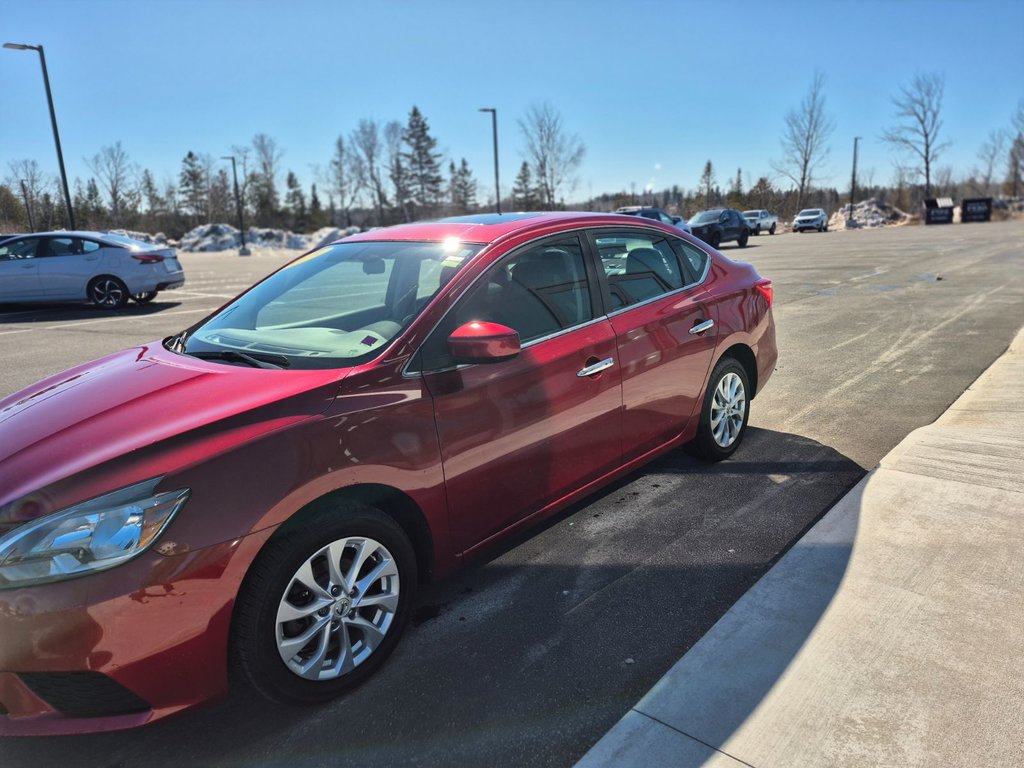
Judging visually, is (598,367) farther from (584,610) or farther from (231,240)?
(231,240)

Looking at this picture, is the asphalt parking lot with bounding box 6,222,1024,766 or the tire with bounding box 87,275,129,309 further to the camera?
the tire with bounding box 87,275,129,309

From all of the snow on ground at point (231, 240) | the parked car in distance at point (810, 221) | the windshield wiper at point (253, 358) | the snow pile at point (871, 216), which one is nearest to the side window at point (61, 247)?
the windshield wiper at point (253, 358)

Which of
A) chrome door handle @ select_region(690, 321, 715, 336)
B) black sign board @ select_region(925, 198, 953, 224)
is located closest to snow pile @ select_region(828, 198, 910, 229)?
black sign board @ select_region(925, 198, 953, 224)

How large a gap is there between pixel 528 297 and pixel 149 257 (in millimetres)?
13380

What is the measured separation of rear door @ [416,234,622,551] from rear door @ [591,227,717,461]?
0.13 meters

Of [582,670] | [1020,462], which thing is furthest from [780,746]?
[1020,462]

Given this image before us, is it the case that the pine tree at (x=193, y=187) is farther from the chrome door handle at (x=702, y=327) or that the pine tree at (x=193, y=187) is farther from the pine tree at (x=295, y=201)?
the chrome door handle at (x=702, y=327)

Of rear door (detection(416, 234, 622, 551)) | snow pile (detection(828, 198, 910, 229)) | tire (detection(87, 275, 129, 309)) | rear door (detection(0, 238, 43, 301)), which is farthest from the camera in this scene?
snow pile (detection(828, 198, 910, 229))

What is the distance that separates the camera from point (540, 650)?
272 centimetres

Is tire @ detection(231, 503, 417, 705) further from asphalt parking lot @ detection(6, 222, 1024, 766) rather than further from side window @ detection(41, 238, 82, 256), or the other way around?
side window @ detection(41, 238, 82, 256)

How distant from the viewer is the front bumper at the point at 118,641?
6.40 ft

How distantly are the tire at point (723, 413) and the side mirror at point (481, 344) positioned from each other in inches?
76.7

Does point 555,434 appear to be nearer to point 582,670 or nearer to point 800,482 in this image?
point 582,670

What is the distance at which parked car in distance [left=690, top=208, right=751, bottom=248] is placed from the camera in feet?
91.6
